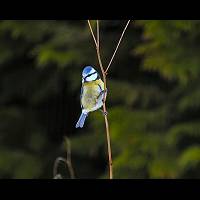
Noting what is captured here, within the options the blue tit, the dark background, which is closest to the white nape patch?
the blue tit

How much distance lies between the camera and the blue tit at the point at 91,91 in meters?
0.94

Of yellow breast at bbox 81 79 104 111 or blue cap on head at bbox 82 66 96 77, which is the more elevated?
blue cap on head at bbox 82 66 96 77

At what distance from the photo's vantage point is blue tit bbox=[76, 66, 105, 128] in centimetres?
94

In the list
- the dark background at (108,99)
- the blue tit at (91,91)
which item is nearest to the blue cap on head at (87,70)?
the blue tit at (91,91)

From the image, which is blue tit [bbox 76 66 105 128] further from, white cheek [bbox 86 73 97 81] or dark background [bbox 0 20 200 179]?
dark background [bbox 0 20 200 179]

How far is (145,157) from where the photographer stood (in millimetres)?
4371

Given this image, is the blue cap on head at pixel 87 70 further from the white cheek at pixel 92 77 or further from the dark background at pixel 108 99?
the dark background at pixel 108 99

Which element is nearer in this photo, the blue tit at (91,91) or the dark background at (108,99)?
the blue tit at (91,91)

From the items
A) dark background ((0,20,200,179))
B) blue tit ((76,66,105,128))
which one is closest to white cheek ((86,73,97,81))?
blue tit ((76,66,105,128))

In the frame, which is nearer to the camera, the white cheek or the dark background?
the white cheek

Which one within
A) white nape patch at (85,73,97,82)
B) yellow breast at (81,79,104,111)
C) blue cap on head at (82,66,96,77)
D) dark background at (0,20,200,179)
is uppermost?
dark background at (0,20,200,179)

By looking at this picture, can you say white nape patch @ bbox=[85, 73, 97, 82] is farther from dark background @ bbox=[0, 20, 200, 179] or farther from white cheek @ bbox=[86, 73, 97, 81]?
dark background @ bbox=[0, 20, 200, 179]
